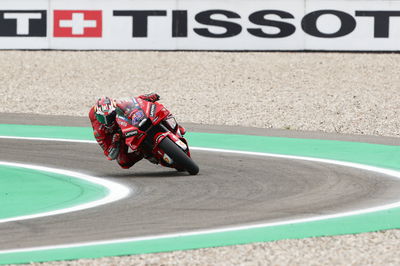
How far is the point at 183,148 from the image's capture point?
10953 millimetres

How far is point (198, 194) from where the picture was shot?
9695 millimetres

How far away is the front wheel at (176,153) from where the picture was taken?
35.3 feet

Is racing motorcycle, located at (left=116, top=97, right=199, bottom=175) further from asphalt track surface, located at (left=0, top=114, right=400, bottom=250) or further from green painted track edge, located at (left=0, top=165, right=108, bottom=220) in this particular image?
green painted track edge, located at (left=0, top=165, right=108, bottom=220)

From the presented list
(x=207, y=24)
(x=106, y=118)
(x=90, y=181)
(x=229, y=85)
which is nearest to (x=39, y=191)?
(x=90, y=181)

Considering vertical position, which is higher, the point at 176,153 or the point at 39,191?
the point at 176,153

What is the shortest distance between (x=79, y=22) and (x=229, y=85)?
14.1 ft

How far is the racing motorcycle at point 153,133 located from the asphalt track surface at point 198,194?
0.75ft

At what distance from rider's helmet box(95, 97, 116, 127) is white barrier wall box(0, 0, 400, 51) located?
12.4m

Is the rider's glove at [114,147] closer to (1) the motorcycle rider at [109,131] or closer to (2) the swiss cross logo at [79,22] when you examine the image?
(1) the motorcycle rider at [109,131]

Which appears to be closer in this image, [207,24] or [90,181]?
[90,181]

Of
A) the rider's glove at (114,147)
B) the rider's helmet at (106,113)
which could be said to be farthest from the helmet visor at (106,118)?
the rider's glove at (114,147)

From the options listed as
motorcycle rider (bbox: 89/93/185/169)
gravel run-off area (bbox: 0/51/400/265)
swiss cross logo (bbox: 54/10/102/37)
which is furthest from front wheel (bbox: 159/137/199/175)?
swiss cross logo (bbox: 54/10/102/37)

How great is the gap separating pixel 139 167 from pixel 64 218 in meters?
3.68

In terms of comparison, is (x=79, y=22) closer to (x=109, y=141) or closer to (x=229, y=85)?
(x=229, y=85)
